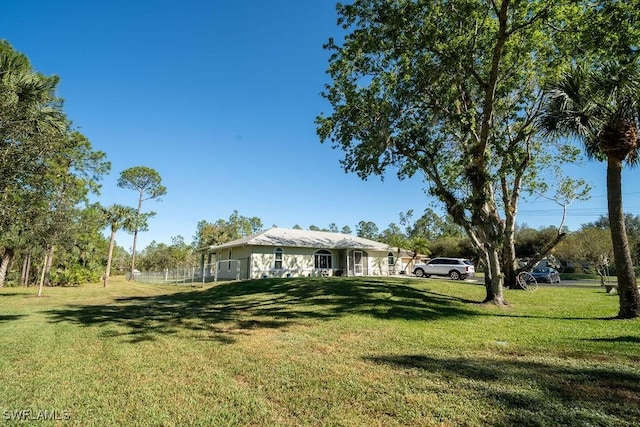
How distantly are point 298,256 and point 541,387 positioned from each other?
23160mm

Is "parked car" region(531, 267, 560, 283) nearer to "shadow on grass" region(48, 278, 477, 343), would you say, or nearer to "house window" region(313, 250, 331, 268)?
"house window" region(313, 250, 331, 268)

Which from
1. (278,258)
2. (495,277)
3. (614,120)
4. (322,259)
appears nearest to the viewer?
(614,120)

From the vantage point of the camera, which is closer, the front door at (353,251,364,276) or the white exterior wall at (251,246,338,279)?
the white exterior wall at (251,246,338,279)

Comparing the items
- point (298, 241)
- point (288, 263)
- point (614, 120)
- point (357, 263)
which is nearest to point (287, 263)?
point (288, 263)

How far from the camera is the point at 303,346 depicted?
651cm

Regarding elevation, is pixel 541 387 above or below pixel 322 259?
below

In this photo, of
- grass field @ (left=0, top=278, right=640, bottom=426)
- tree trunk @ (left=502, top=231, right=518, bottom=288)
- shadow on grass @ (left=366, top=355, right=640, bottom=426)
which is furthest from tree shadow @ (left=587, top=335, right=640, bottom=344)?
tree trunk @ (left=502, top=231, right=518, bottom=288)

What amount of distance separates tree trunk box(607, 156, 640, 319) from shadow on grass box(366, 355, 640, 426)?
17.0 feet

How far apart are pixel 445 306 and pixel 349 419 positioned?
28.1 feet

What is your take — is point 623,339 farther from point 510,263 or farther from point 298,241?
point 298,241

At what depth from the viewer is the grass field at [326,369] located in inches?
143

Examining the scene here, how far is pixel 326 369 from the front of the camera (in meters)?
5.11

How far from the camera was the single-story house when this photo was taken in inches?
1000

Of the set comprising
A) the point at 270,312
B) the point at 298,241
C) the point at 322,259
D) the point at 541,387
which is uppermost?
the point at 298,241
